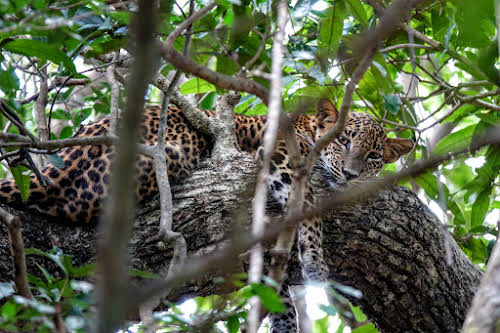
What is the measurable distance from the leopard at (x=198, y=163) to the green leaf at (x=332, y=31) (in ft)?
2.57

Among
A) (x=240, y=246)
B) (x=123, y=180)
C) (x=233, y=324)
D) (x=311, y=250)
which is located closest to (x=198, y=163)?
(x=311, y=250)

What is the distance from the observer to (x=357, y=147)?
5.63 meters

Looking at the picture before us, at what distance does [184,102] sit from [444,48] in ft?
Answer: 6.65

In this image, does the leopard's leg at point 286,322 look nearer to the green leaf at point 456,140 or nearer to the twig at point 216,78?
the green leaf at point 456,140

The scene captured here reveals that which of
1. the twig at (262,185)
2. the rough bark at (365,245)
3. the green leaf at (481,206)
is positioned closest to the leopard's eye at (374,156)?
the green leaf at (481,206)

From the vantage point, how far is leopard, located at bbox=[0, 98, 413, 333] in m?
4.11

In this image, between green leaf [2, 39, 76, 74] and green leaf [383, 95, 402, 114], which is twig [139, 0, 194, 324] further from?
green leaf [383, 95, 402, 114]

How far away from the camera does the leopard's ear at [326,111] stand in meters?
5.62

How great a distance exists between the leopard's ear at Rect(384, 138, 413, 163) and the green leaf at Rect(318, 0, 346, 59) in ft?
6.69

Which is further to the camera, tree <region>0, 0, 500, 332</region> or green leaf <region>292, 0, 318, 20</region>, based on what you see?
green leaf <region>292, 0, 318, 20</region>

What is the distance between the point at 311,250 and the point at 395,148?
2.16 metres

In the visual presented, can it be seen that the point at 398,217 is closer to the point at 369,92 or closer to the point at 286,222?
the point at 369,92

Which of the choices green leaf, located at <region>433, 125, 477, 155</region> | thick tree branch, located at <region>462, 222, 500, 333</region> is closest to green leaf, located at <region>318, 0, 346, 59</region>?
green leaf, located at <region>433, 125, 477, 155</region>

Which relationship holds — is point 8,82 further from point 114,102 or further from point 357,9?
point 357,9
